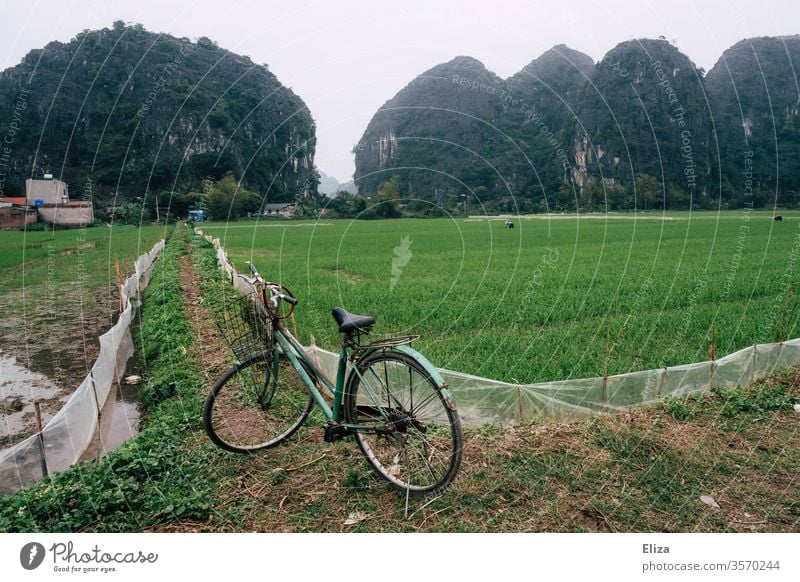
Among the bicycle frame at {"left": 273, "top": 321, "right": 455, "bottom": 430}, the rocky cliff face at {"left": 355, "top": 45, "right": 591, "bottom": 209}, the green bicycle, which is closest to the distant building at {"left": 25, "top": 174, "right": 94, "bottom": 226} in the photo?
the rocky cliff face at {"left": 355, "top": 45, "right": 591, "bottom": 209}

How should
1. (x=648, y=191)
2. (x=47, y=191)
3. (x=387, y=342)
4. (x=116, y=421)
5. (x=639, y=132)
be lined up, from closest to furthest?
(x=387, y=342) < (x=116, y=421) < (x=47, y=191) < (x=648, y=191) < (x=639, y=132)

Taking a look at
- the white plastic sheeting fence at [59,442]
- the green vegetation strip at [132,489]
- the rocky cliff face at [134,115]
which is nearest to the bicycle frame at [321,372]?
the green vegetation strip at [132,489]

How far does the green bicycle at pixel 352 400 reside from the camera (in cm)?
256

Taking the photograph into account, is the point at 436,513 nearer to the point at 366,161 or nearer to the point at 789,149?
the point at 366,161

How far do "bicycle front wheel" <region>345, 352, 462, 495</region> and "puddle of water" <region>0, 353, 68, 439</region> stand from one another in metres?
2.95

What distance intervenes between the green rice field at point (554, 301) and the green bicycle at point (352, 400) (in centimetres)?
171

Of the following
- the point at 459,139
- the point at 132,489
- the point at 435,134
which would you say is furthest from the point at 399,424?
the point at 459,139

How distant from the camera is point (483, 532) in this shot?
2.32 metres

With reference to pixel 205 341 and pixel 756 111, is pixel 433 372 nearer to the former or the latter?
pixel 205 341

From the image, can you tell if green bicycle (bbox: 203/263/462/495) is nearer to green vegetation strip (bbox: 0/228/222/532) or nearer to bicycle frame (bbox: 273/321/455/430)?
bicycle frame (bbox: 273/321/455/430)

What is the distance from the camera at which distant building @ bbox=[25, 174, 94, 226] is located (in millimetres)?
15539

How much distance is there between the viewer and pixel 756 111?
5547 cm

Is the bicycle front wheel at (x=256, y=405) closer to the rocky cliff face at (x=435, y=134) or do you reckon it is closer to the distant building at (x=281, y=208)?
the rocky cliff face at (x=435, y=134)

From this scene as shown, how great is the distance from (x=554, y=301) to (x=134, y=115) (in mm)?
12671
